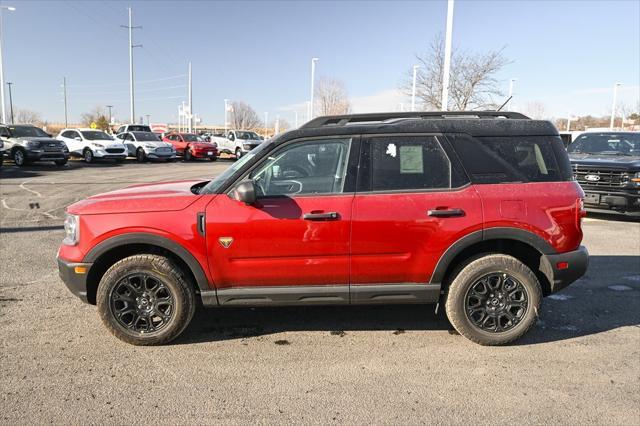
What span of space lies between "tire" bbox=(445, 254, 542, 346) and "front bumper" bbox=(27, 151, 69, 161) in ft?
70.2

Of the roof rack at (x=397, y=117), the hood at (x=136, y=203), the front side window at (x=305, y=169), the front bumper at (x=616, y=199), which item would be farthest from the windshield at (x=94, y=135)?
the front side window at (x=305, y=169)

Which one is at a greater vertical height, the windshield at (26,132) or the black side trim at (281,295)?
the windshield at (26,132)

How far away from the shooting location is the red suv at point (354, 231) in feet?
12.0

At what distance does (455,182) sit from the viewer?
3.80m

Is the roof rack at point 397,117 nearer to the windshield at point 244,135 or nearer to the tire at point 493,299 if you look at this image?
the tire at point 493,299

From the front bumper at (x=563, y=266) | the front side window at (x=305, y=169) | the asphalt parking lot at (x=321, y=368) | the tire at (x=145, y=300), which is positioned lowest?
the asphalt parking lot at (x=321, y=368)

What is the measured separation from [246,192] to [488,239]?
203 cm

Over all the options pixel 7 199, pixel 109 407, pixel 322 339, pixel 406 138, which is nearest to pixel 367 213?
pixel 406 138

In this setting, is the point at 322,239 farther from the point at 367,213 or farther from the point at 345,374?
the point at 345,374

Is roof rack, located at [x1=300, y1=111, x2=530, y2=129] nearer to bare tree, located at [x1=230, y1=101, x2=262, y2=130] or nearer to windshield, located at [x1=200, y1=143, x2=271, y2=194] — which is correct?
windshield, located at [x1=200, y1=143, x2=271, y2=194]

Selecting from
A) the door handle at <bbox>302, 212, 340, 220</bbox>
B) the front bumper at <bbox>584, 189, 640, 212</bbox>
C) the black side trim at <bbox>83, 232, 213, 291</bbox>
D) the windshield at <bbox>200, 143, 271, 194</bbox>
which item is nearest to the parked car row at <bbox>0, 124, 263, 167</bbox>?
the black side trim at <bbox>83, 232, 213, 291</bbox>

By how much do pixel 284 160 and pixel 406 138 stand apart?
1056 mm

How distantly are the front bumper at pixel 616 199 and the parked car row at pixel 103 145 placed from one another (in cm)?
2077

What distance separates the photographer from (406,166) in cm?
383
